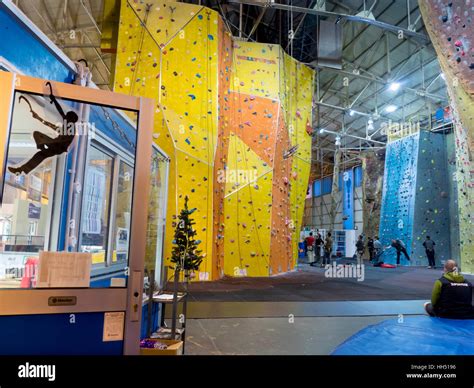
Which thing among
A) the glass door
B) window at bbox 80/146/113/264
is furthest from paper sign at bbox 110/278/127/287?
window at bbox 80/146/113/264

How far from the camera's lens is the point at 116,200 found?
3.11m

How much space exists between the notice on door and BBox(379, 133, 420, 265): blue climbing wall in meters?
12.7

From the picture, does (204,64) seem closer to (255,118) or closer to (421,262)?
(255,118)

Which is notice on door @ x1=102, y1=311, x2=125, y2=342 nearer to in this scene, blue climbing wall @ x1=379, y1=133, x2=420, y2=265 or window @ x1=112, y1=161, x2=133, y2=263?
window @ x1=112, y1=161, x2=133, y2=263

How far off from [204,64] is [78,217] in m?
5.58

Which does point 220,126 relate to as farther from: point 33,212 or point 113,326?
point 113,326

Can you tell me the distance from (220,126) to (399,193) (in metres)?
9.13

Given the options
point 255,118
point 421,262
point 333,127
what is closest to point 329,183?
point 333,127

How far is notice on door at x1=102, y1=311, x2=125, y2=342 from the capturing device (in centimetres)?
183

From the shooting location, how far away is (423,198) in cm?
1275

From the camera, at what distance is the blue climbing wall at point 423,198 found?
498 inches

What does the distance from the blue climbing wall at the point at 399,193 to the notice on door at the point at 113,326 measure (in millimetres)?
12738

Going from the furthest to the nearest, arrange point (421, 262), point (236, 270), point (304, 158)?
point (421, 262)
point (304, 158)
point (236, 270)

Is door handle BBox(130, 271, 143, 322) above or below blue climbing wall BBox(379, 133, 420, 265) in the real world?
below
